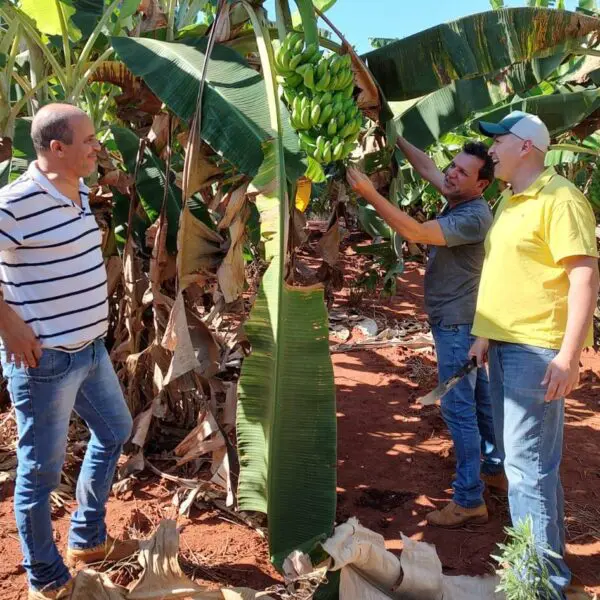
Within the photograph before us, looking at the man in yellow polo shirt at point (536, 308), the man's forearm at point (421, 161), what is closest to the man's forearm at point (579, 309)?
the man in yellow polo shirt at point (536, 308)

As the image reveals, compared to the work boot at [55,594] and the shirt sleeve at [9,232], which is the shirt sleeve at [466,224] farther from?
the work boot at [55,594]

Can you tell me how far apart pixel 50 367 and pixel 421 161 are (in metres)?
1.95

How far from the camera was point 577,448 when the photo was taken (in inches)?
155

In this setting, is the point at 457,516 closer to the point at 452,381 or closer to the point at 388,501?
the point at 388,501

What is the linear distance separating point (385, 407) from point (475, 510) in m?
1.64

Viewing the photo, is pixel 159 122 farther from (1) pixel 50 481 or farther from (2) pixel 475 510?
(2) pixel 475 510

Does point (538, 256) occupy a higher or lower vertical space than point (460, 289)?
higher

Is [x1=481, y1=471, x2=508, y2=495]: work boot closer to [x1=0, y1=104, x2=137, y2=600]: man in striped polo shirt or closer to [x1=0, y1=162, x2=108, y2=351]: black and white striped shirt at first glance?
[x1=0, y1=104, x2=137, y2=600]: man in striped polo shirt

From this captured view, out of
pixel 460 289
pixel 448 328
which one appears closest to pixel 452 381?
pixel 448 328

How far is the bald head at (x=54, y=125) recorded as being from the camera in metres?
1.95

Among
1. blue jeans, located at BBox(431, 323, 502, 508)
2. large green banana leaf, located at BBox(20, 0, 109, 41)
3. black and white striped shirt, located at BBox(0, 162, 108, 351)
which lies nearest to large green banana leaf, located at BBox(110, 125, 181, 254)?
large green banana leaf, located at BBox(20, 0, 109, 41)

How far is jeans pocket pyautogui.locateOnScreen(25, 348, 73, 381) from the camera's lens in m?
2.00

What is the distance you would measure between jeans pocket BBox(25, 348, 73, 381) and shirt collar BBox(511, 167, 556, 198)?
1639mm

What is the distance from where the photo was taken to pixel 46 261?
1985 millimetres
